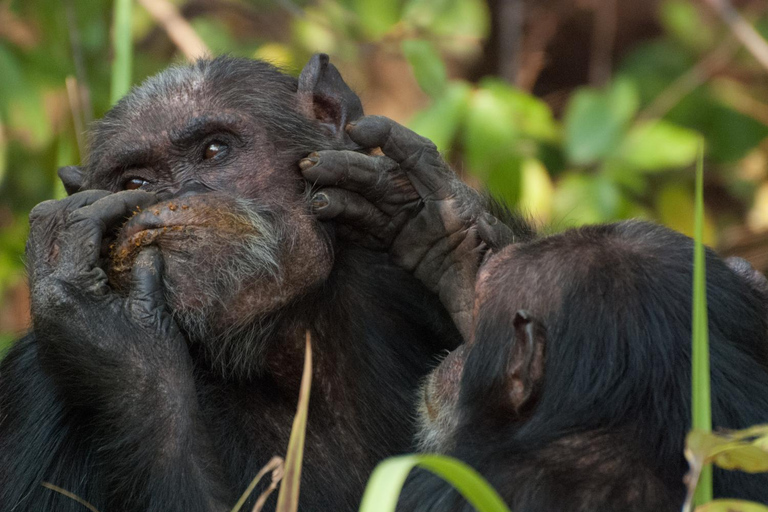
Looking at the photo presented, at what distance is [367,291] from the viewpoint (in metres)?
3.70

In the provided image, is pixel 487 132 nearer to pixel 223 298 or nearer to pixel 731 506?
pixel 223 298

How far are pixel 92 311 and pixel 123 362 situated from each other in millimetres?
166

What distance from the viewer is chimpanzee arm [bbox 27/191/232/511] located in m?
2.93

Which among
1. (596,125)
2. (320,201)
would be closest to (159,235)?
(320,201)

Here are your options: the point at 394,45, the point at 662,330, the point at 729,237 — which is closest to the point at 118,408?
the point at 662,330

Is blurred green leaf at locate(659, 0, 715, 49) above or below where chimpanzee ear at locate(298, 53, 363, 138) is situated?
above

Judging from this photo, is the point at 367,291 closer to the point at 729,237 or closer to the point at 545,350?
the point at 545,350

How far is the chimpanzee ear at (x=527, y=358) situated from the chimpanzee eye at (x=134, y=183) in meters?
1.37

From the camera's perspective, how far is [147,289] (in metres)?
3.05

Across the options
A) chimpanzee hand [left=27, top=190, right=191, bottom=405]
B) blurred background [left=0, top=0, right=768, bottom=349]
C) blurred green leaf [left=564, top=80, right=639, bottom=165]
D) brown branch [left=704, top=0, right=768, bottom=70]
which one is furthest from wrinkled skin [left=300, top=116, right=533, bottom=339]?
brown branch [left=704, top=0, right=768, bottom=70]

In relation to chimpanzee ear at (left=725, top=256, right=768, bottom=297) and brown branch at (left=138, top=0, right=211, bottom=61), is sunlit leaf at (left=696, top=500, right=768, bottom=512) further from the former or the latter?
brown branch at (left=138, top=0, right=211, bottom=61)

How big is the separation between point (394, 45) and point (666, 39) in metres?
3.39

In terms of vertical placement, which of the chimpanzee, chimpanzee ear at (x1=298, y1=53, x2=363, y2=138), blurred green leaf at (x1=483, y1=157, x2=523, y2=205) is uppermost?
blurred green leaf at (x1=483, y1=157, x2=523, y2=205)

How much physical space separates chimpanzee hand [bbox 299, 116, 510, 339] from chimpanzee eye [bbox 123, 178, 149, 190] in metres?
0.51
